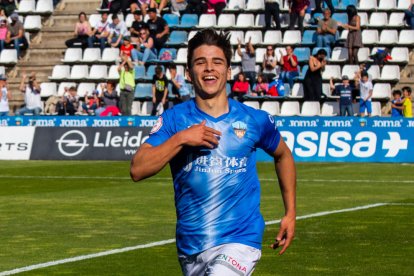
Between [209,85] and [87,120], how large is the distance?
2628 centimetres

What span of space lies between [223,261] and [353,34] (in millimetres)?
29749

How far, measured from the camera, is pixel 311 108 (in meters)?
34.7

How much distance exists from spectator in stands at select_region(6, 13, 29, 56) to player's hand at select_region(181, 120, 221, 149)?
1387 inches

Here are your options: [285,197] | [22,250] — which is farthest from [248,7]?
[285,197]

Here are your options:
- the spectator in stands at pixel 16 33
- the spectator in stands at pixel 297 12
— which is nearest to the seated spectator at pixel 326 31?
the spectator in stands at pixel 297 12

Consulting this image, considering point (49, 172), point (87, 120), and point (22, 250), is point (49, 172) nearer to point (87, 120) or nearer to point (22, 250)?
point (87, 120)

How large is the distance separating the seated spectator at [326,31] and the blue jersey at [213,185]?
94.0 ft

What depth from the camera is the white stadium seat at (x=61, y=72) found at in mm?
39938

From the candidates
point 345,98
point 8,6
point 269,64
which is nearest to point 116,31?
point 8,6

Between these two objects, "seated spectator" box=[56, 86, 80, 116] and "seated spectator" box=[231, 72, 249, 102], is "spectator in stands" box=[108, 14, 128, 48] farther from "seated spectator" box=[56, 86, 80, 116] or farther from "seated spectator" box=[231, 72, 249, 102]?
"seated spectator" box=[231, 72, 249, 102]

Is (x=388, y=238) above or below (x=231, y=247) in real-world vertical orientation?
below

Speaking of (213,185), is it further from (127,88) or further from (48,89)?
(48,89)

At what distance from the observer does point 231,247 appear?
6.48m

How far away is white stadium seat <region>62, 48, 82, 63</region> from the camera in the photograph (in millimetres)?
40469
